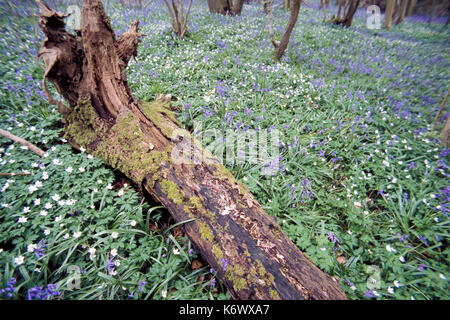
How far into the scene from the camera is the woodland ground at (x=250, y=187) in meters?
2.00

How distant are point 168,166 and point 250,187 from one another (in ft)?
4.01

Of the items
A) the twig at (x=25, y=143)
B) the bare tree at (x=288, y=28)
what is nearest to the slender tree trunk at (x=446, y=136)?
the bare tree at (x=288, y=28)

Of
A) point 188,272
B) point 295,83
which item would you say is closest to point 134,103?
point 188,272

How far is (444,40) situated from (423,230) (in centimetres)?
1577

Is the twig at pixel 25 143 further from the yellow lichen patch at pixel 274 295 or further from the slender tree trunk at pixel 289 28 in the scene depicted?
the slender tree trunk at pixel 289 28

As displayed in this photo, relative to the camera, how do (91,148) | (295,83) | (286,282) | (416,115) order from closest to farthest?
(286,282)
(91,148)
(416,115)
(295,83)

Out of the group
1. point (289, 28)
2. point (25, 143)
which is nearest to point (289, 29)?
point (289, 28)

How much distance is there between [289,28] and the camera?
523 centimetres

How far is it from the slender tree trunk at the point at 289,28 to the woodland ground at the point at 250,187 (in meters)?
0.40

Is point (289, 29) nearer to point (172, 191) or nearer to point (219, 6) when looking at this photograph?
point (172, 191)

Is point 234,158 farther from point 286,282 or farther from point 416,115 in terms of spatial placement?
point 416,115

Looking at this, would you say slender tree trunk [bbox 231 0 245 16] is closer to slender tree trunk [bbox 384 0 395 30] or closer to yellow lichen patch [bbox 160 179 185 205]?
slender tree trunk [bbox 384 0 395 30]

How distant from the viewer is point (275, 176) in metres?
3.08

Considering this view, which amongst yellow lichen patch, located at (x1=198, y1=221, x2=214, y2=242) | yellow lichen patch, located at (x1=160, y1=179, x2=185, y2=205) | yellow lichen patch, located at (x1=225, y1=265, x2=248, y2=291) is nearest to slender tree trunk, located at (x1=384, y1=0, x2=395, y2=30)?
yellow lichen patch, located at (x1=160, y1=179, x2=185, y2=205)
